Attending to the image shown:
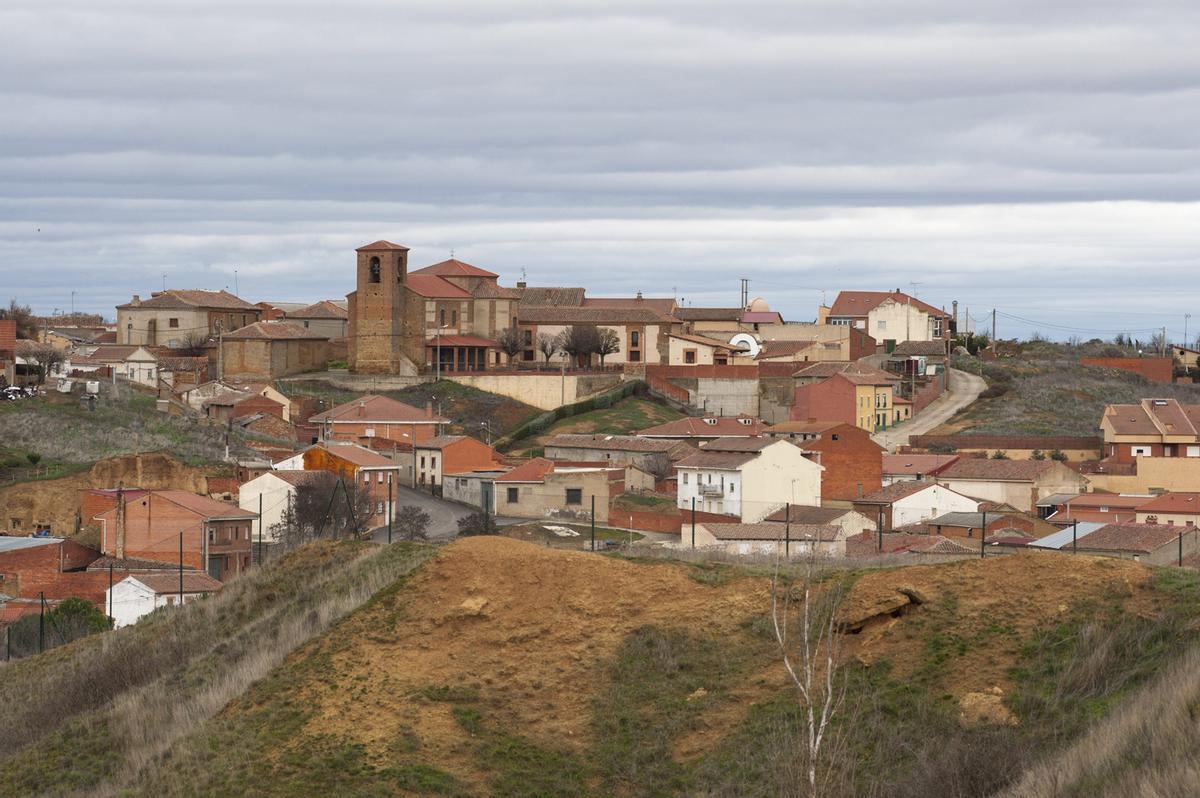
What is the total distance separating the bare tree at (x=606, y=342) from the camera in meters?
78.7

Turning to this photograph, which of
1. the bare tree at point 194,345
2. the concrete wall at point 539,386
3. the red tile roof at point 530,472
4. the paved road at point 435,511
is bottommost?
the paved road at point 435,511

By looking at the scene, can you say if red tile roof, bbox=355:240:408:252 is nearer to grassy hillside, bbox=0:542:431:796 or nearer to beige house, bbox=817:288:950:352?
beige house, bbox=817:288:950:352

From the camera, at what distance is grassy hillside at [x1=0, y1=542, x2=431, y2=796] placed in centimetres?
1745

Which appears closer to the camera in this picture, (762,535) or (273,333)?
(762,535)

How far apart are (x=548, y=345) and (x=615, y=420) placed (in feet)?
41.3

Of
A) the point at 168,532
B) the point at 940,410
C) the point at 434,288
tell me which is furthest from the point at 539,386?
the point at 168,532

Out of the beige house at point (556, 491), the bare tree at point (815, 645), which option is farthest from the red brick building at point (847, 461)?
the bare tree at point (815, 645)

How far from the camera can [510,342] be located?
78125mm

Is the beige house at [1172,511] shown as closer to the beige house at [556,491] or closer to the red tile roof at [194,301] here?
the beige house at [556,491]

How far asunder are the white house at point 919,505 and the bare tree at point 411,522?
40.3ft

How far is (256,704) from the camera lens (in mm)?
17047

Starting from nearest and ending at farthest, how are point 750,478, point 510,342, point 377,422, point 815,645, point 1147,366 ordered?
point 815,645
point 750,478
point 377,422
point 510,342
point 1147,366

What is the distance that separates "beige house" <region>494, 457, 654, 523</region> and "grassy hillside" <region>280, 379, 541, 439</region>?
48.0 ft

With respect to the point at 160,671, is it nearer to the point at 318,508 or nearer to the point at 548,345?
the point at 318,508
